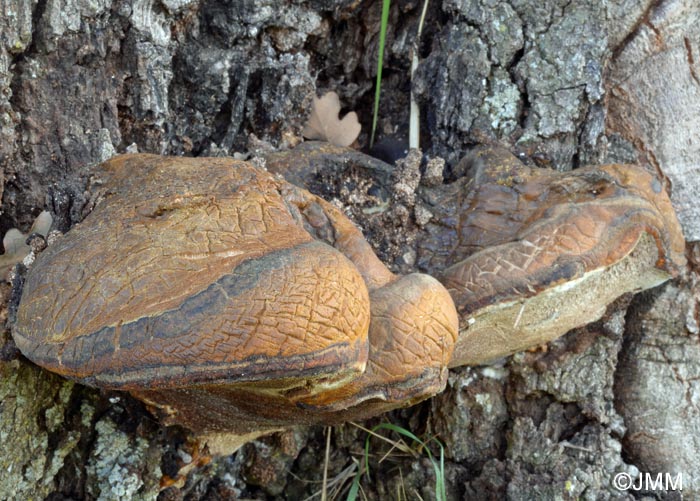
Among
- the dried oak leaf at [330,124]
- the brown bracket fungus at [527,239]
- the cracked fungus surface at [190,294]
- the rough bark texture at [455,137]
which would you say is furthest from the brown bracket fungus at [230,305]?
the dried oak leaf at [330,124]

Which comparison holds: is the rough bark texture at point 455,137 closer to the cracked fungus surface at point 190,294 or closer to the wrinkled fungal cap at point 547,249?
the wrinkled fungal cap at point 547,249

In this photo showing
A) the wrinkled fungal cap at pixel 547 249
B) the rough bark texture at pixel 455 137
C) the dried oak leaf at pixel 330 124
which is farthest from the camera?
the dried oak leaf at pixel 330 124

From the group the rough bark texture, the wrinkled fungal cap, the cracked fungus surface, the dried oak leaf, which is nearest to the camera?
the cracked fungus surface

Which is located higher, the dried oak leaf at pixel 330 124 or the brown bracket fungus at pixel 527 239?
the dried oak leaf at pixel 330 124

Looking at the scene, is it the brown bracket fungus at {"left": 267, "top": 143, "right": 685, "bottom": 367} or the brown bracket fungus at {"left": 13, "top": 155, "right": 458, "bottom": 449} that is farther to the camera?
the brown bracket fungus at {"left": 267, "top": 143, "right": 685, "bottom": 367}

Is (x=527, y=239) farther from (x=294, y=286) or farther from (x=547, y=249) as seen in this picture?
(x=294, y=286)

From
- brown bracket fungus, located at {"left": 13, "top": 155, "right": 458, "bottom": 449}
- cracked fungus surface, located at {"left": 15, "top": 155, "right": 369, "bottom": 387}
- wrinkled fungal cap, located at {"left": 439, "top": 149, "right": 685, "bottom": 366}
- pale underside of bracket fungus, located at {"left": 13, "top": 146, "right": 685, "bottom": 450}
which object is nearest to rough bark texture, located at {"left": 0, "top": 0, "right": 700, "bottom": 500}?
wrinkled fungal cap, located at {"left": 439, "top": 149, "right": 685, "bottom": 366}

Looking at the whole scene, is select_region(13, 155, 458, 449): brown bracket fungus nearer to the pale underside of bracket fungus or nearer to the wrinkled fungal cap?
the pale underside of bracket fungus

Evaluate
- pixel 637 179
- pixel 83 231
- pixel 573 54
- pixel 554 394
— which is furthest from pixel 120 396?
pixel 573 54
